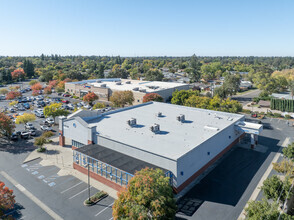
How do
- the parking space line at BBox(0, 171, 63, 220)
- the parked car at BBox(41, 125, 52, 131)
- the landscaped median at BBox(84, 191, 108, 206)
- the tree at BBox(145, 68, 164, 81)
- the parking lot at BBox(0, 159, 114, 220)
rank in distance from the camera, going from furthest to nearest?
the tree at BBox(145, 68, 164, 81) < the parked car at BBox(41, 125, 52, 131) < the landscaped median at BBox(84, 191, 108, 206) < the parking lot at BBox(0, 159, 114, 220) < the parking space line at BBox(0, 171, 63, 220)

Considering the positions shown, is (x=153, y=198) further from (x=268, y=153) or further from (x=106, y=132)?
(x=268, y=153)

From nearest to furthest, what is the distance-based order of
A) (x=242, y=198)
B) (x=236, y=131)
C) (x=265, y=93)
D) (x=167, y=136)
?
1. (x=242, y=198)
2. (x=167, y=136)
3. (x=236, y=131)
4. (x=265, y=93)

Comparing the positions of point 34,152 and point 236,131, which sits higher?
point 236,131

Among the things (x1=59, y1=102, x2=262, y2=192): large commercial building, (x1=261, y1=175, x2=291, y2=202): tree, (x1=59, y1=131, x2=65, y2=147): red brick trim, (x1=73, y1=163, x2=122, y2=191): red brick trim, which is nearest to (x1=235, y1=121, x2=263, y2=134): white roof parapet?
(x1=59, y1=102, x2=262, y2=192): large commercial building

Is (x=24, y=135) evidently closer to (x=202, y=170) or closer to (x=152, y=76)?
(x=202, y=170)

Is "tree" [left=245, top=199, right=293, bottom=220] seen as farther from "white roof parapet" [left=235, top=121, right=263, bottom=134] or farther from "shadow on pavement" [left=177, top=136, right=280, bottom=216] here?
"white roof parapet" [left=235, top=121, right=263, bottom=134]

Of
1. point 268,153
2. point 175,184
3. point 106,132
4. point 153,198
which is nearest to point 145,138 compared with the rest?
point 106,132

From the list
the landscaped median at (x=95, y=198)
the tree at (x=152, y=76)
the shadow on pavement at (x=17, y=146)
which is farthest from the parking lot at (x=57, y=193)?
the tree at (x=152, y=76)
